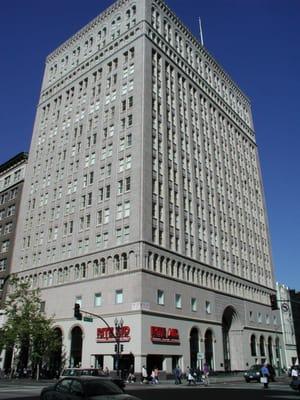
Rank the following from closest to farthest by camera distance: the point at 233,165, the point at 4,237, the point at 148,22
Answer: the point at 148,22
the point at 4,237
the point at 233,165

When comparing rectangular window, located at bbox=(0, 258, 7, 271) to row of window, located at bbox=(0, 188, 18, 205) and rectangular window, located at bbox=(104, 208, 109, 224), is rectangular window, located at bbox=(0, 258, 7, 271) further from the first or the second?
rectangular window, located at bbox=(104, 208, 109, 224)

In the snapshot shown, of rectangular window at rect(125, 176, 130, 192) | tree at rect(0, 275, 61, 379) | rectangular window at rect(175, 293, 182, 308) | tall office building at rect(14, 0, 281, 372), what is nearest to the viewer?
tall office building at rect(14, 0, 281, 372)

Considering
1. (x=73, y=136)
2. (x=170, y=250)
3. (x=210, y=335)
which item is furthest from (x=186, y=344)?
(x=73, y=136)

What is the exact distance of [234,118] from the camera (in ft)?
276

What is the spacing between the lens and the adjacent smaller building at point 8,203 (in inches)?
2665

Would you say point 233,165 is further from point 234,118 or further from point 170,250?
point 170,250

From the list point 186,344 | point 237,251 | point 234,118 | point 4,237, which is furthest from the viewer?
point 234,118

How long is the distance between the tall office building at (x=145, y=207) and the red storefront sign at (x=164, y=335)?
0.38 feet

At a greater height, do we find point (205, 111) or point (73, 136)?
point (205, 111)

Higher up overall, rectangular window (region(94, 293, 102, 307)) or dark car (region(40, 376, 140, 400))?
rectangular window (region(94, 293, 102, 307))

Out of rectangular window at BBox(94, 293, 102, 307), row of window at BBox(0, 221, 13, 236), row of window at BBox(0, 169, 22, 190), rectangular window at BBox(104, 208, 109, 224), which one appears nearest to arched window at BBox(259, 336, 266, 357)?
rectangular window at BBox(94, 293, 102, 307)

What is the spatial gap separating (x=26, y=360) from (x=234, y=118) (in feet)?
202

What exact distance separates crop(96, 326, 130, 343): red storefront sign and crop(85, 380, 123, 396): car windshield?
2919cm

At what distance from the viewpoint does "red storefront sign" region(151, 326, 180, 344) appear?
4253 cm
